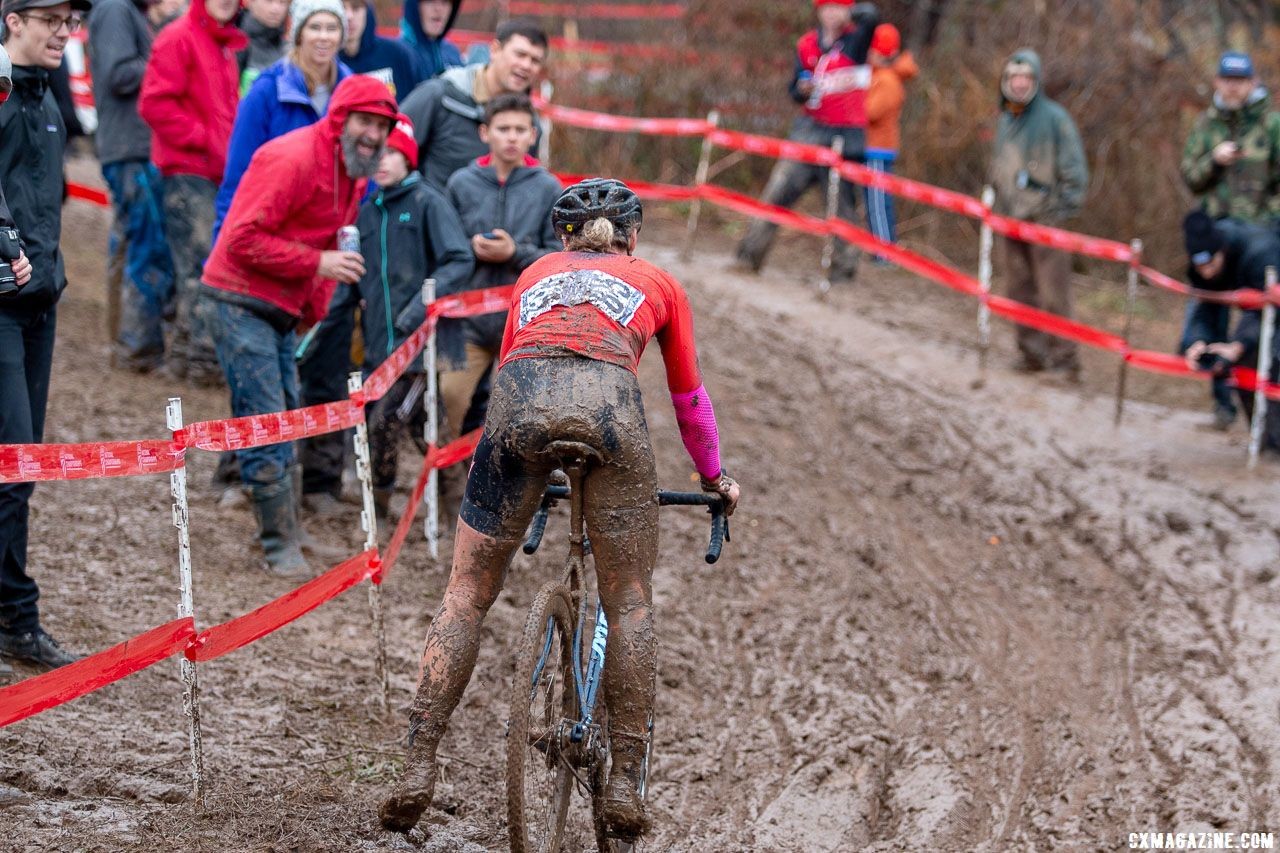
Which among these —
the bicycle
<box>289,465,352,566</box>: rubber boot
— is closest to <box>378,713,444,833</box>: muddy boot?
the bicycle

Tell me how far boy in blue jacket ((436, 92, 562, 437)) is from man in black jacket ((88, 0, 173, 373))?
111 inches

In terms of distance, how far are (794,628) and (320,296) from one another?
304cm

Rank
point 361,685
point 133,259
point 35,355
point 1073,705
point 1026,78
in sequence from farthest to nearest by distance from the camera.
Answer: point 1026,78, point 133,259, point 1073,705, point 361,685, point 35,355

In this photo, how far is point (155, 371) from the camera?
9625 mm

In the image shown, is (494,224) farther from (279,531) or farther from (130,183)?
(130,183)

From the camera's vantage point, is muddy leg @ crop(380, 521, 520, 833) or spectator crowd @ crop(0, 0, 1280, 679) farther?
spectator crowd @ crop(0, 0, 1280, 679)

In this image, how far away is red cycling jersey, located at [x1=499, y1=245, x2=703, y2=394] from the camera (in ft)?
14.8

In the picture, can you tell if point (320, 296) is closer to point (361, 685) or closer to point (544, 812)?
point (361, 685)

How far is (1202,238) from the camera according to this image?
402 inches

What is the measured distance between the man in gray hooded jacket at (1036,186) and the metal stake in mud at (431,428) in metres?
6.02

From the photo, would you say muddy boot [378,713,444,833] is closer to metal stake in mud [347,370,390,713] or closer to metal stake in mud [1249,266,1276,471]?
metal stake in mud [347,370,390,713]

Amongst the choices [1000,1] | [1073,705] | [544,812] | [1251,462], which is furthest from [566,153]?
[544,812]

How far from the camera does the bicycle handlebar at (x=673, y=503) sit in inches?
187

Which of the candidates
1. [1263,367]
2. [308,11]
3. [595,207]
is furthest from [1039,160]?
[595,207]
